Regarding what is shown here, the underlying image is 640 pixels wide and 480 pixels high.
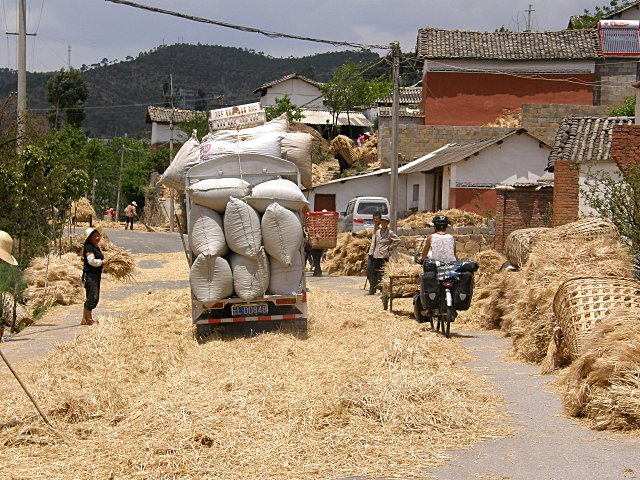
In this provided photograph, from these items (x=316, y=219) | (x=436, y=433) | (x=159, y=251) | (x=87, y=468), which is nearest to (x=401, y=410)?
(x=436, y=433)

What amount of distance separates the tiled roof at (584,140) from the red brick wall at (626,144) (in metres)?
3.72

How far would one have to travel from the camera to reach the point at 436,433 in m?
8.12

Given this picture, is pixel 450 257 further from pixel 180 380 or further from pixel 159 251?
pixel 159 251

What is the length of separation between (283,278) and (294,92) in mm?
68886

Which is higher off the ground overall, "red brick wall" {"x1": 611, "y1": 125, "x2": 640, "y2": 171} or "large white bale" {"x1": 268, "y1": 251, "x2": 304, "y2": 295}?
"red brick wall" {"x1": 611, "y1": 125, "x2": 640, "y2": 171}

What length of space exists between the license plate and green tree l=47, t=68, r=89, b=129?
83444mm

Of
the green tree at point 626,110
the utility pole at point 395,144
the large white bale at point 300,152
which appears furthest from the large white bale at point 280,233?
the green tree at point 626,110

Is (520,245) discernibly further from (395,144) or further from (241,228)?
(395,144)

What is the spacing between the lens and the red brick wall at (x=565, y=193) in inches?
1006

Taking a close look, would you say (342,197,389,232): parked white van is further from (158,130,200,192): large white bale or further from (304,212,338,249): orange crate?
(158,130,200,192): large white bale

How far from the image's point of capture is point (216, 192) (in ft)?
45.3

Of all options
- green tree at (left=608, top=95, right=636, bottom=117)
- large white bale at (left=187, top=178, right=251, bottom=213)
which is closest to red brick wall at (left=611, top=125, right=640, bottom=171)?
large white bale at (left=187, top=178, right=251, bottom=213)

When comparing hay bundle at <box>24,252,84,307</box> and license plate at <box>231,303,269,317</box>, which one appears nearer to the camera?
license plate at <box>231,303,269,317</box>

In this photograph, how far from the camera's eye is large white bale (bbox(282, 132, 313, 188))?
50.0ft
